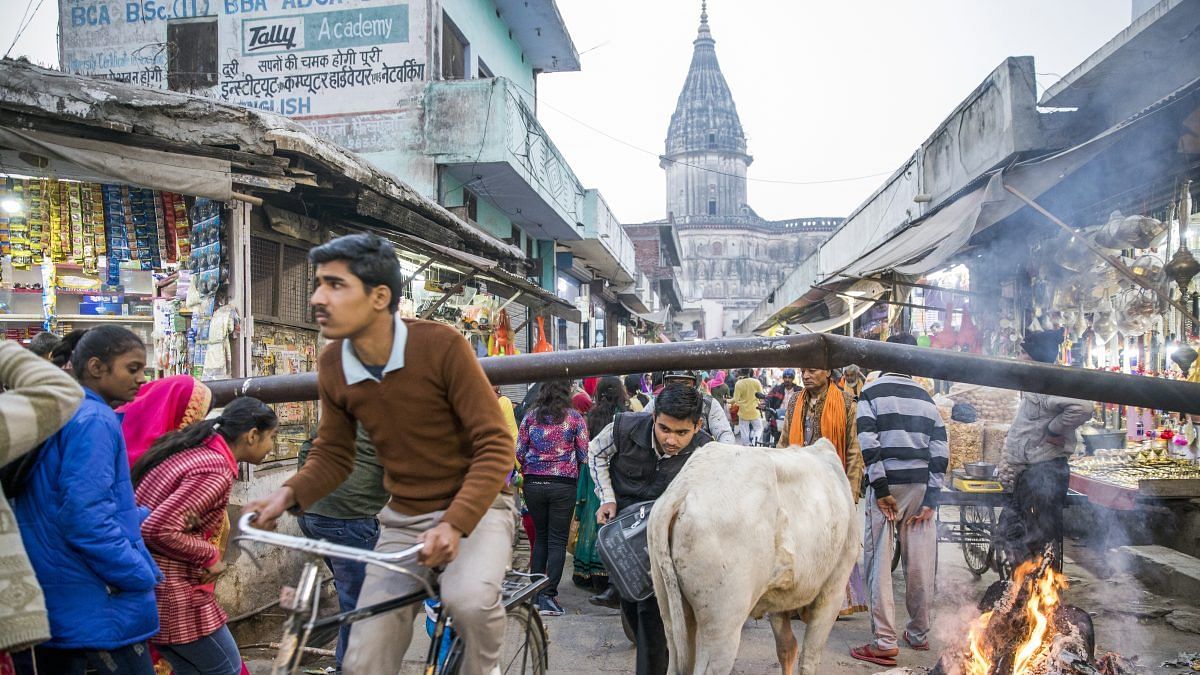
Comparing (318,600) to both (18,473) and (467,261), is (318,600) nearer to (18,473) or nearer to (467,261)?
(18,473)

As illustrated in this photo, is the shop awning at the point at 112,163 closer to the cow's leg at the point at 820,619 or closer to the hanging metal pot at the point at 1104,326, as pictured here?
the cow's leg at the point at 820,619

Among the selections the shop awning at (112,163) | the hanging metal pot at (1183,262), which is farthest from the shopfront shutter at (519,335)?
the hanging metal pot at (1183,262)

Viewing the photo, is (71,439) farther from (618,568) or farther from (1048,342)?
(1048,342)

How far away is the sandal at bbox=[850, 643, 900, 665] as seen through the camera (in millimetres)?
5098

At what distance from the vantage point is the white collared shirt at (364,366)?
263cm

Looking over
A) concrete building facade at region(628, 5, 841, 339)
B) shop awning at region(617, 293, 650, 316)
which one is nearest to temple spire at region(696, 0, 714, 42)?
concrete building facade at region(628, 5, 841, 339)

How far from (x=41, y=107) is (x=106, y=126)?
0.37 meters

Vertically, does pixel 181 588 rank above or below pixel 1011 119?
below

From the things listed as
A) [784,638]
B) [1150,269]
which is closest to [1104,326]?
[1150,269]

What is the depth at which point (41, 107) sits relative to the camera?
512 centimetres

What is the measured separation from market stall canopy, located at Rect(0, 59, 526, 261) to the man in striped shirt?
484 cm

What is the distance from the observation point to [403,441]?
272cm

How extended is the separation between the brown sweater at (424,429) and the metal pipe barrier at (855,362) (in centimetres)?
78

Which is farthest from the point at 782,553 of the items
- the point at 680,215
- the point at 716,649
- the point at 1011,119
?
the point at 680,215
